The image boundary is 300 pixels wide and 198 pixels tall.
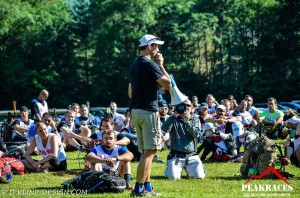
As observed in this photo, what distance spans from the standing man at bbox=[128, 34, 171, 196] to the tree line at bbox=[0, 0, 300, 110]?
40.4m

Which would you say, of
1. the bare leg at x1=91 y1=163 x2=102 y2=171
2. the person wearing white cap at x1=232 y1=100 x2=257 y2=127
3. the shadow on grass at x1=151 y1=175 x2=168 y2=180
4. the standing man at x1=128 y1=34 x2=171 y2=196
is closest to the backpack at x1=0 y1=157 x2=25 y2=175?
the bare leg at x1=91 y1=163 x2=102 y2=171

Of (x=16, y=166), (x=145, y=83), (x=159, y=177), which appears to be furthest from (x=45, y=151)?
(x=145, y=83)

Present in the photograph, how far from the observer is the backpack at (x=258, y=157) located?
11.3 metres

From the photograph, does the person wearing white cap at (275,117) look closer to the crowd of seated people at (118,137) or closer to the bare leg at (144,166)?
Answer: the crowd of seated people at (118,137)

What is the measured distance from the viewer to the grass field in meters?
9.37

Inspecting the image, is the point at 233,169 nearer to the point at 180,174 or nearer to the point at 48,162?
the point at 180,174

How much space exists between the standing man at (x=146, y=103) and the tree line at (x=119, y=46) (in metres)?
40.4

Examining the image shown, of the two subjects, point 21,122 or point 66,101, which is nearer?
point 21,122

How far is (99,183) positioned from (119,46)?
43473mm

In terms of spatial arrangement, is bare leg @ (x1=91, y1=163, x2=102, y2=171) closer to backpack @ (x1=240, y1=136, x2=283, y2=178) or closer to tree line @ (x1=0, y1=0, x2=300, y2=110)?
backpack @ (x1=240, y1=136, x2=283, y2=178)

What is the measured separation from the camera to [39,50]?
51969 millimetres

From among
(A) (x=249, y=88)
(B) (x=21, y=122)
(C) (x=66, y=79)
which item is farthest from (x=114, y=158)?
(C) (x=66, y=79)

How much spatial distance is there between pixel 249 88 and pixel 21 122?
33.3m

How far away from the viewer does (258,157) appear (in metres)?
11.3
